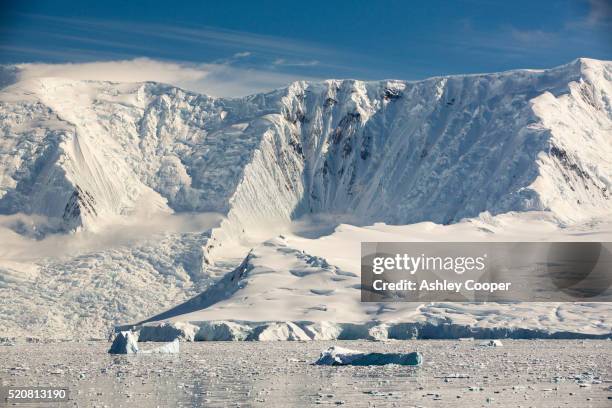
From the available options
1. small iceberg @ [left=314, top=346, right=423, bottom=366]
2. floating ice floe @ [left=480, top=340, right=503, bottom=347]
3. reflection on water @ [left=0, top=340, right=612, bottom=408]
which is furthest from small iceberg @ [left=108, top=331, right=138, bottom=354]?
floating ice floe @ [left=480, top=340, right=503, bottom=347]

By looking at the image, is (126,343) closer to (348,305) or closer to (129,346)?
(129,346)

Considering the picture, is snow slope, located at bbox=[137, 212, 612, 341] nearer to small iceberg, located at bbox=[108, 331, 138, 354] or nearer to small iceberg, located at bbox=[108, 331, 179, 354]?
small iceberg, located at bbox=[108, 331, 179, 354]

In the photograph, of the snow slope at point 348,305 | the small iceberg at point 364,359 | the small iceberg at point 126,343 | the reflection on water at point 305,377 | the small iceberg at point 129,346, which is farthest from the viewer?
the snow slope at point 348,305

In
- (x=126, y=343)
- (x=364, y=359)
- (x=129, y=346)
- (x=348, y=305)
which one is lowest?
(x=364, y=359)

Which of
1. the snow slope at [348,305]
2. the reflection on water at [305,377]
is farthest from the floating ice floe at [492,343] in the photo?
the snow slope at [348,305]

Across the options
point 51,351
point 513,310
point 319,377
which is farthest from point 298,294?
point 319,377

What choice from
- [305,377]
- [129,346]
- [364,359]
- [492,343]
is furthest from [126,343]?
[305,377]

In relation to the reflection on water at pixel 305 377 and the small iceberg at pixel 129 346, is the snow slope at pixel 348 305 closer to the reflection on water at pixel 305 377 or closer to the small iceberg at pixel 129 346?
the reflection on water at pixel 305 377

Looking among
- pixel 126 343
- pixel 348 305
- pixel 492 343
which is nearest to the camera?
pixel 126 343

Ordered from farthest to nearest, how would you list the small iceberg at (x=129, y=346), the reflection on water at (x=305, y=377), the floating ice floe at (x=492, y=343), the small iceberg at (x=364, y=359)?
the floating ice floe at (x=492, y=343), the small iceberg at (x=129, y=346), the small iceberg at (x=364, y=359), the reflection on water at (x=305, y=377)
